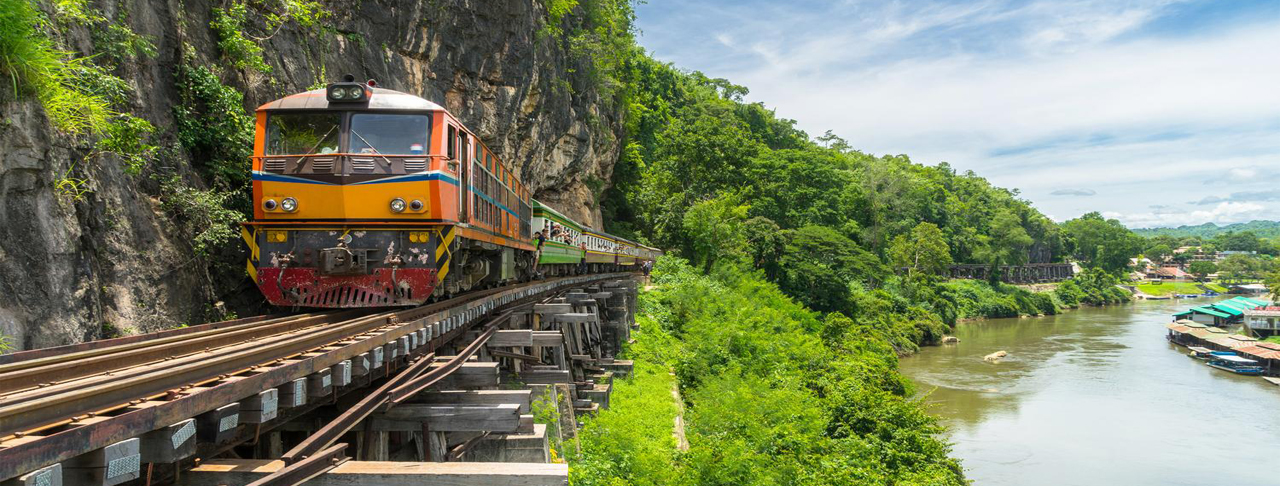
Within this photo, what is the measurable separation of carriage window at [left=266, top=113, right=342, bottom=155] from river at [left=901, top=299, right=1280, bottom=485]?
19.0 meters

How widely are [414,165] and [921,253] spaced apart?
52780 millimetres

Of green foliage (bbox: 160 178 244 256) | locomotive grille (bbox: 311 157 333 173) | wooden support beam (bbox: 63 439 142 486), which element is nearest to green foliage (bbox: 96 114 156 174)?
green foliage (bbox: 160 178 244 256)

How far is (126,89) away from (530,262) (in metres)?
7.97

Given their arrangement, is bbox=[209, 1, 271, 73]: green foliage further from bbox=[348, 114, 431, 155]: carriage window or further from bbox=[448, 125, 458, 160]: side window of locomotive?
bbox=[448, 125, 458, 160]: side window of locomotive

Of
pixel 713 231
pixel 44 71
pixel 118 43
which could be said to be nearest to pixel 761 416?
pixel 118 43

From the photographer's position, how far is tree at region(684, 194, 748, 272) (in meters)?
40.8

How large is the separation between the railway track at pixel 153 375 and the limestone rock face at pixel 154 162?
4.51 ft

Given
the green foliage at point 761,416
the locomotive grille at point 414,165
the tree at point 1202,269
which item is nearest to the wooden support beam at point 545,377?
the green foliage at point 761,416

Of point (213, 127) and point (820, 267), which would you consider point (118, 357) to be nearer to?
point (213, 127)

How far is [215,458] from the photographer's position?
13.4 feet

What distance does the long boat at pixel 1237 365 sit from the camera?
119ft

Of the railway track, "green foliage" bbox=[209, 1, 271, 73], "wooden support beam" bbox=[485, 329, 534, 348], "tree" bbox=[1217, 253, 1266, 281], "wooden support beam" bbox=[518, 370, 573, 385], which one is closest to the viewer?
the railway track

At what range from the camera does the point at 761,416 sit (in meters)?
16.5

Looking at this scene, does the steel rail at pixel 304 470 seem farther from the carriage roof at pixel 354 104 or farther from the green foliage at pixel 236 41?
the green foliage at pixel 236 41
